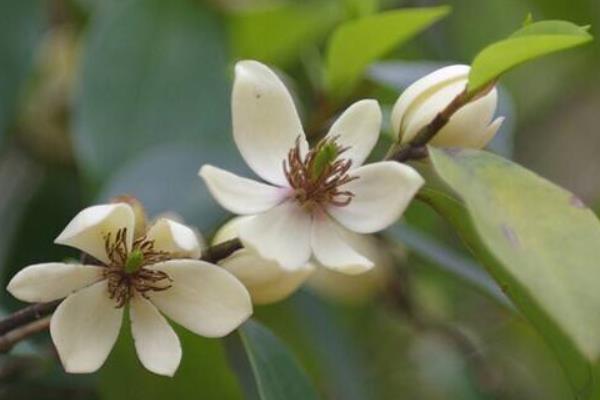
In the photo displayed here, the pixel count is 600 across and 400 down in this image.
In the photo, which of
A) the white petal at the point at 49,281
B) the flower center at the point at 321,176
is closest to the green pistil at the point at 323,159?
the flower center at the point at 321,176

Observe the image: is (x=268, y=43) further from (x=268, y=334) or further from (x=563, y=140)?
(x=563, y=140)

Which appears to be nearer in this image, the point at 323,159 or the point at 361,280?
the point at 323,159

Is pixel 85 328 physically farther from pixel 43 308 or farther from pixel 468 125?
pixel 468 125

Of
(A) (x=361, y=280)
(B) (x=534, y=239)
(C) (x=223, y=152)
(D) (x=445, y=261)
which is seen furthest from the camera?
(A) (x=361, y=280)

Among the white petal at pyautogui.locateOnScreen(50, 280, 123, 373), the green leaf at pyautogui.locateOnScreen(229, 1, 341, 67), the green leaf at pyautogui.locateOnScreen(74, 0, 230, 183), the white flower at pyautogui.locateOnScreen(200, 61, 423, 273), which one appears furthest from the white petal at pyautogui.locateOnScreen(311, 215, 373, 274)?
the green leaf at pyautogui.locateOnScreen(229, 1, 341, 67)

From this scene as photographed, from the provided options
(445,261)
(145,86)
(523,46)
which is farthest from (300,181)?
(145,86)

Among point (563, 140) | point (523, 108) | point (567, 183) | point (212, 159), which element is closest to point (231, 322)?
point (212, 159)
